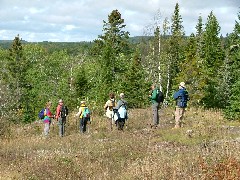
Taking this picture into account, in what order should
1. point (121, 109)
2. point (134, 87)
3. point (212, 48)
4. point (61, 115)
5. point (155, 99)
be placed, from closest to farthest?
point (121, 109), point (155, 99), point (61, 115), point (134, 87), point (212, 48)

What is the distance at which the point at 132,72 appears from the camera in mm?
37938

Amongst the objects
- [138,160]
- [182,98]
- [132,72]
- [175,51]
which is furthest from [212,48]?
[138,160]

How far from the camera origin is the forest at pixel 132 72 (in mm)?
37531

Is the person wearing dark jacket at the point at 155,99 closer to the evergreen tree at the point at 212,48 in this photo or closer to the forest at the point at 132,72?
the forest at the point at 132,72

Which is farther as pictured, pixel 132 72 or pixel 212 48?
pixel 212 48

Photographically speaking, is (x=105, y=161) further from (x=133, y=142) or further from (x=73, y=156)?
(x=133, y=142)

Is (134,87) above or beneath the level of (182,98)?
beneath

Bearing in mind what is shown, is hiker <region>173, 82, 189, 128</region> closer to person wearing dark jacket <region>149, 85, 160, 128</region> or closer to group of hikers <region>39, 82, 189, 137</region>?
group of hikers <region>39, 82, 189, 137</region>

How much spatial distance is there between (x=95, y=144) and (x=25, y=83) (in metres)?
45.9

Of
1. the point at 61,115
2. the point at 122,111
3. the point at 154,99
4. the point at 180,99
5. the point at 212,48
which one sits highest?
the point at 212,48

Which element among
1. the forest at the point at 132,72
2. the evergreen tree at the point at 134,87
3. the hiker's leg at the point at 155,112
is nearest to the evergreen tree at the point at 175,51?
the forest at the point at 132,72

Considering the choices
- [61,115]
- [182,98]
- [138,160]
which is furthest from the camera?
[61,115]

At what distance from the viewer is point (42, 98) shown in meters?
52.5

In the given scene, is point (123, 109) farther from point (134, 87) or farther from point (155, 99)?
point (134, 87)
